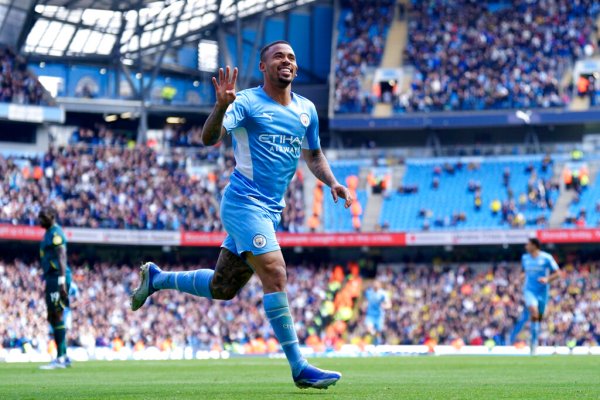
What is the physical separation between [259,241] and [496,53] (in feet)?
159

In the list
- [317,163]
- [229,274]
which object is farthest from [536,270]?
[229,274]

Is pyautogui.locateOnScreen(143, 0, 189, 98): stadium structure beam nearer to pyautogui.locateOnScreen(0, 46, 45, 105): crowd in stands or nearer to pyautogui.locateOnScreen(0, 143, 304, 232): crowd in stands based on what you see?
pyautogui.locateOnScreen(0, 143, 304, 232): crowd in stands

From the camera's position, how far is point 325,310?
46344 mm

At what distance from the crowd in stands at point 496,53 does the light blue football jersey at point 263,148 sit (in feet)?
150

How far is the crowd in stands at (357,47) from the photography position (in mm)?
57719

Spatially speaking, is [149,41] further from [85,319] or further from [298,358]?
[298,358]

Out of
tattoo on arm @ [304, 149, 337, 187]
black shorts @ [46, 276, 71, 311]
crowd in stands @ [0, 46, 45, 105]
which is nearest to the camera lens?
tattoo on arm @ [304, 149, 337, 187]

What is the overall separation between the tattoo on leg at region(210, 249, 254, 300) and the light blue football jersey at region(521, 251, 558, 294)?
602 inches

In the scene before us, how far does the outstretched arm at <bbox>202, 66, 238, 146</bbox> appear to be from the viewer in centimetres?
905

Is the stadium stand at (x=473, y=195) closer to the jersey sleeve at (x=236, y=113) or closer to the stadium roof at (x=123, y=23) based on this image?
the stadium roof at (x=123, y=23)

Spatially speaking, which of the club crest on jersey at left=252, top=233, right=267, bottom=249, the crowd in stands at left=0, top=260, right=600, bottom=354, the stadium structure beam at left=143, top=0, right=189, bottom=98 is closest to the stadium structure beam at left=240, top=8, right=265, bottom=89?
the stadium structure beam at left=143, top=0, right=189, bottom=98

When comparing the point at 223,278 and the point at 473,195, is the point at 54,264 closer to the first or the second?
the point at 223,278

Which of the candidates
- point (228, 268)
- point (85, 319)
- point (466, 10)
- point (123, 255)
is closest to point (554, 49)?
point (466, 10)

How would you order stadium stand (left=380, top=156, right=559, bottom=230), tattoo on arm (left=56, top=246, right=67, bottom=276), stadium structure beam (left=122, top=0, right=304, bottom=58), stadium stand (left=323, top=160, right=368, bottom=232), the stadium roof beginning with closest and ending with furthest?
tattoo on arm (left=56, top=246, right=67, bottom=276)
stadium stand (left=380, top=156, right=559, bottom=230)
stadium stand (left=323, top=160, right=368, bottom=232)
the stadium roof
stadium structure beam (left=122, top=0, right=304, bottom=58)
